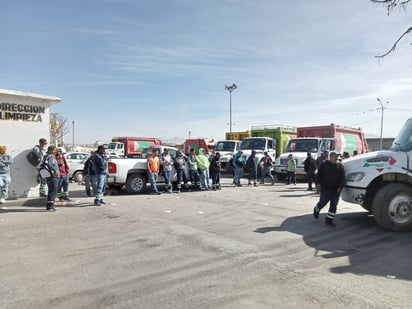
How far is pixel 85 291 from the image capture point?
3908mm

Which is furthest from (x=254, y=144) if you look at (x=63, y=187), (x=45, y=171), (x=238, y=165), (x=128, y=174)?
(x=45, y=171)

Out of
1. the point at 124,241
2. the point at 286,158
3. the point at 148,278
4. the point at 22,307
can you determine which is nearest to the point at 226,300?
the point at 148,278

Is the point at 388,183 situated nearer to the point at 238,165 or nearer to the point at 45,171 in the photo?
the point at 45,171

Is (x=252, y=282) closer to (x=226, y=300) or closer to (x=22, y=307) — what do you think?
(x=226, y=300)

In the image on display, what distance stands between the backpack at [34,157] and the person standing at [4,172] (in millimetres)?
779

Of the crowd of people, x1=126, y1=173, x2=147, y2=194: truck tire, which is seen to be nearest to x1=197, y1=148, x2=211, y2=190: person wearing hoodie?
the crowd of people

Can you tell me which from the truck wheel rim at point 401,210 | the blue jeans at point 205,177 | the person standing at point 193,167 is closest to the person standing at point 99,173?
the person standing at point 193,167

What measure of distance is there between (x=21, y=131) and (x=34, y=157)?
102cm

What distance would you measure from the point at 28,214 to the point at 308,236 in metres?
6.71

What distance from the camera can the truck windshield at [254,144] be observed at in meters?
21.2

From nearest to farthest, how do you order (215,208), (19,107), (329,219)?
(329,219), (215,208), (19,107)

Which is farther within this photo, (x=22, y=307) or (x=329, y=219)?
(x=329, y=219)

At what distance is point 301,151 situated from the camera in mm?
18656

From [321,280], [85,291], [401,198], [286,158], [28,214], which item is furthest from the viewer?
[286,158]
